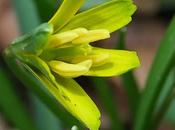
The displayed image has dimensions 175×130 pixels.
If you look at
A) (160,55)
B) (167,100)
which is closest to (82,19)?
(160,55)

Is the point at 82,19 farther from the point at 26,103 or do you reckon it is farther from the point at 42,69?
the point at 26,103

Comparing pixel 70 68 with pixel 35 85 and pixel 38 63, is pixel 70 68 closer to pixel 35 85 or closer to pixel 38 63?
pixel 38 63

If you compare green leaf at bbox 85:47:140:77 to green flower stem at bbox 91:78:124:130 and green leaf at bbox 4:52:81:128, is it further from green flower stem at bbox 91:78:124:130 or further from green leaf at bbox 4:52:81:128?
green flower stem at bbox 91:78:124:130

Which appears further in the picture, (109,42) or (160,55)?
(109,42)

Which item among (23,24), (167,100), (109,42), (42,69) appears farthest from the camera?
(109,42)

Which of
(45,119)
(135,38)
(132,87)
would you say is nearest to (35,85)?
(132,87)

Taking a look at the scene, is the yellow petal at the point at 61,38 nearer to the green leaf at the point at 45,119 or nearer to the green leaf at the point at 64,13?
the green leaf at the point at 64,13

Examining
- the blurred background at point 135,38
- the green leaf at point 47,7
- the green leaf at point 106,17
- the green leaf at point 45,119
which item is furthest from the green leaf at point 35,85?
the blurred background at point 135,38
